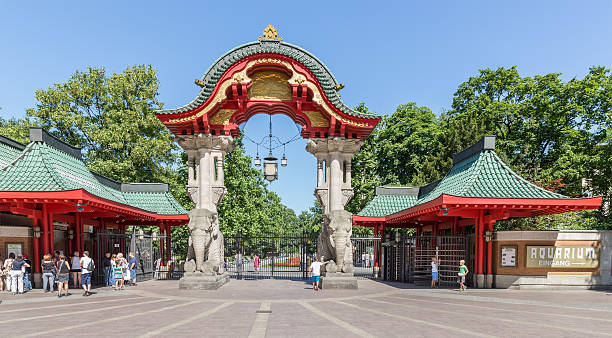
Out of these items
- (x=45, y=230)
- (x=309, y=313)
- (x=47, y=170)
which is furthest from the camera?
(x=45, y=230)

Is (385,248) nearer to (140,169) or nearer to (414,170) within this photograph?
(414,170)

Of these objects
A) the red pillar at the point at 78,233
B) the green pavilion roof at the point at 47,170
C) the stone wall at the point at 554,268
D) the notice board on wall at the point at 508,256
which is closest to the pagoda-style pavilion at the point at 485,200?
the notice board on wall at the point at 508,256

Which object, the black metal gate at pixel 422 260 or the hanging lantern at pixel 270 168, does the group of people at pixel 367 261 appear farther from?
the hanging lantern at pixel 270 168

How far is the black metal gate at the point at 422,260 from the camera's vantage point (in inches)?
758

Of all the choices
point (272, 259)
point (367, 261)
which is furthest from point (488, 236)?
point (367, 261)

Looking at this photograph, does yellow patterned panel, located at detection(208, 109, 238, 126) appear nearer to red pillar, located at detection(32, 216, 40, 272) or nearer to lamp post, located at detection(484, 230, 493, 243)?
red pillar, located at detection(32, 216, 40, 272)

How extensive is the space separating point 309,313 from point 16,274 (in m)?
12.5

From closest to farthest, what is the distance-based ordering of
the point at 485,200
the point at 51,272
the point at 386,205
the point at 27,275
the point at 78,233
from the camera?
the point at 51,272 < the point at 485,200 < the point at 27,275 < the point at 78,233 < the point at 386,205

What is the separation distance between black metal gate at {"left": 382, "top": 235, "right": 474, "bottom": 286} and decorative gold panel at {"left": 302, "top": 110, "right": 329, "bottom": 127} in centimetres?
744

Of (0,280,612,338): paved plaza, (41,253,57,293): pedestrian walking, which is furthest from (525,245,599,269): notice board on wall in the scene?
(41,253,57,293): pedestrian walking

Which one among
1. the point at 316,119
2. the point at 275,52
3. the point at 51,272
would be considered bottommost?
the point at 51,272

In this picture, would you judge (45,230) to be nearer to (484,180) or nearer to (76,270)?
(76,270)

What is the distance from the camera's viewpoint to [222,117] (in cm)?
1933

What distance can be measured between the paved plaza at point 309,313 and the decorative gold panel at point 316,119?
7867mm
